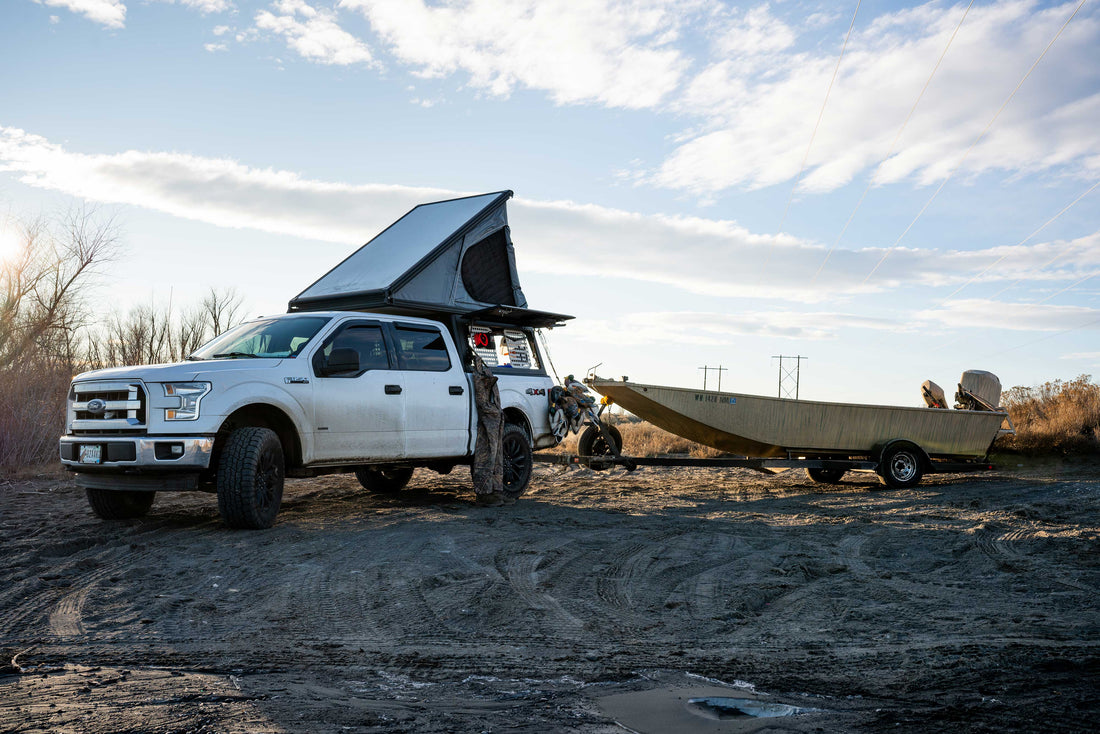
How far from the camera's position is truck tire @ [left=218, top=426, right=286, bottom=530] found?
7.11 metres

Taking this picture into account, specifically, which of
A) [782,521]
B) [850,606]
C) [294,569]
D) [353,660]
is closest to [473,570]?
[294,569]

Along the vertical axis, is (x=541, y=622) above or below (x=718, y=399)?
below

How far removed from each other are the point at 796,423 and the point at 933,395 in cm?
313

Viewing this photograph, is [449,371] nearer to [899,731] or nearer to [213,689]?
[213,689]

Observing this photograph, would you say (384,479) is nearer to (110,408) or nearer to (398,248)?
(398,248)

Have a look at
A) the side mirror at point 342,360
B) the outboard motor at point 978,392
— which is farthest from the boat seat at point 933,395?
the side mirror at point 342,360

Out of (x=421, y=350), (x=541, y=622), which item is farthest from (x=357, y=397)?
(x=541, y=622)

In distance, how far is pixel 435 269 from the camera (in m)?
11.1

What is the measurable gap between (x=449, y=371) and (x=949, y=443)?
30.3 feet

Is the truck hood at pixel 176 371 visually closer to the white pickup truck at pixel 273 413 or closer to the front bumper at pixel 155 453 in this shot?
the white pickup truck at pixel 273 413

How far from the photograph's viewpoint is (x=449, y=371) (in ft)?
31.4

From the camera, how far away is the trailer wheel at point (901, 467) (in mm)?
13391

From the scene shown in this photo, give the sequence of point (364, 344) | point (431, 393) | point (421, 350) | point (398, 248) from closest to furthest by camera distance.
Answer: point (364, 344)
point (431, 393)
point (421, 350)
point (398, 248)

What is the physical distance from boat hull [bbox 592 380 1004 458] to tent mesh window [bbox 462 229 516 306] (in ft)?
6.75
